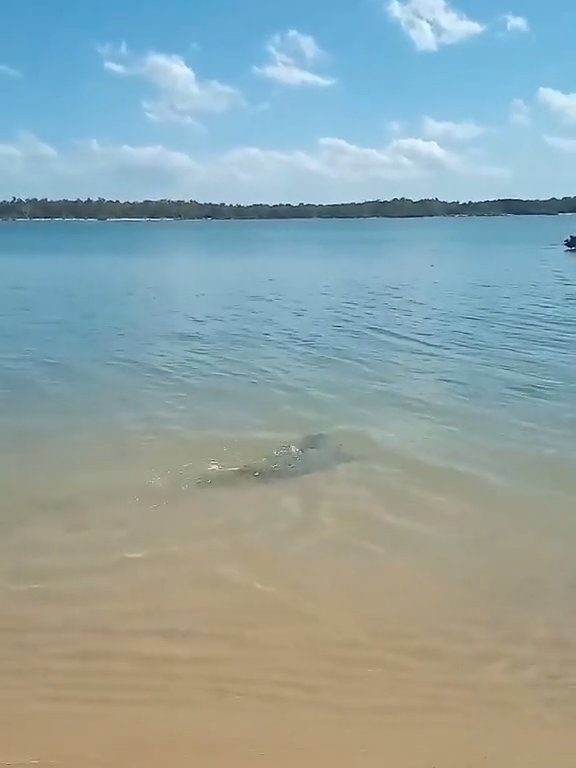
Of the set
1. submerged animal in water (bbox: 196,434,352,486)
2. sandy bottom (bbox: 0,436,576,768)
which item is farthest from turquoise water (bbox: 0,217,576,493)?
sandy bottom (bbox: 0,436,576,768)

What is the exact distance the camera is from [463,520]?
7.47 meters

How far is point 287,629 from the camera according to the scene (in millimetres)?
5488

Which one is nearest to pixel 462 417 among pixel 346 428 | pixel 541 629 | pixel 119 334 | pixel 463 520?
pixel 346 428

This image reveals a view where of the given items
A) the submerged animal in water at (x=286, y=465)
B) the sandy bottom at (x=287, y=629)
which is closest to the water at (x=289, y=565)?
the sandy bottom at (x=287, y=629)

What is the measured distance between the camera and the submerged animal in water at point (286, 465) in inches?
337

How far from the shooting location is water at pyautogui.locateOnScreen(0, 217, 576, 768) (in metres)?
4.44

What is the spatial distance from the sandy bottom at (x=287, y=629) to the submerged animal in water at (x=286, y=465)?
384mm

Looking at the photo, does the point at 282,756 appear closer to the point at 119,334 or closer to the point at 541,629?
the point at 541,629

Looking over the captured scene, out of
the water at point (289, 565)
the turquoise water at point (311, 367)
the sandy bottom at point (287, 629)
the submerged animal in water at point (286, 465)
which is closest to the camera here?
the sandy bottom at point (287, 629)

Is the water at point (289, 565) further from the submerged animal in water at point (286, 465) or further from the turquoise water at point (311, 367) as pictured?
the submerged animal in water at point (286, 465)

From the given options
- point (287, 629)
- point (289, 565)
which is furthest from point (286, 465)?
point (287, 629)

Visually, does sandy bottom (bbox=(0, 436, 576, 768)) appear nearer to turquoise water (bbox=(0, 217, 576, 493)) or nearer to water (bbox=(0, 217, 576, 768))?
water (bbox=(0, 217, 576, 768))

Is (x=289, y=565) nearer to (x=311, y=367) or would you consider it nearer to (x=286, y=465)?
(x=286, y=465)

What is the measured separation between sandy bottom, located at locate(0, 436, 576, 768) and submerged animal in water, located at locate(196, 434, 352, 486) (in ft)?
1.26
